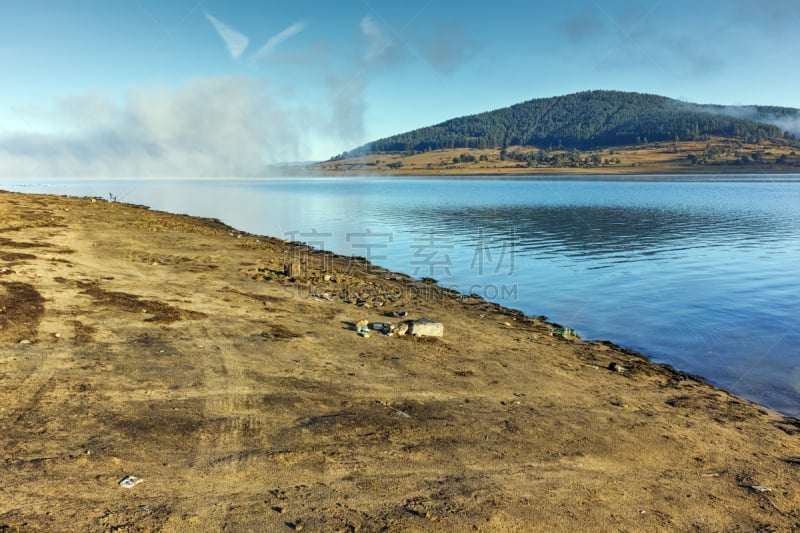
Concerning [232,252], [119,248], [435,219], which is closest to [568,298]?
[232,252]

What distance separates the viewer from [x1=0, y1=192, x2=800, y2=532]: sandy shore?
6184 mm

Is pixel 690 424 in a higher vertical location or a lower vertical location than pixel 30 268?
lower

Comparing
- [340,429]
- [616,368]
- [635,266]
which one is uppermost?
[340,429]

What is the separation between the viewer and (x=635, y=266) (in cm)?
3073

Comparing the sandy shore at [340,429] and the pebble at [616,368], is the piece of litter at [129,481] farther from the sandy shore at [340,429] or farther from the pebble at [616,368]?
the pebble at [616,368]

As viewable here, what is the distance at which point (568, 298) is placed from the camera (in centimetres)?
2338

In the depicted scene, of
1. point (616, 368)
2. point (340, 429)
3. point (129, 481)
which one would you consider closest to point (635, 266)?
point (616, 368)

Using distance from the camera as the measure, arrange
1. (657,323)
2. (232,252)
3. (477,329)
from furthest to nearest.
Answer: (232,252) < (657,323) < (477,329)

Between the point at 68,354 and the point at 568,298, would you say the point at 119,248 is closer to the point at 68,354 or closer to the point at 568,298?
the point at 68,354

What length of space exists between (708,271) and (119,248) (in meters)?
32.1

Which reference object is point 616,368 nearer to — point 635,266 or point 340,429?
point 340,429

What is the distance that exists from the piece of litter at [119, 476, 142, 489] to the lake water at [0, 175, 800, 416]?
13.8m

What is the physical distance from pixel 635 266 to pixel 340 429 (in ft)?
90.3

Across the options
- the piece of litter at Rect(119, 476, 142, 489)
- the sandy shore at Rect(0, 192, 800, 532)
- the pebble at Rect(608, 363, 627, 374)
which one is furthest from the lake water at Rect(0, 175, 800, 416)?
the piece of litter at Rect(119, 476, 142, 489)
